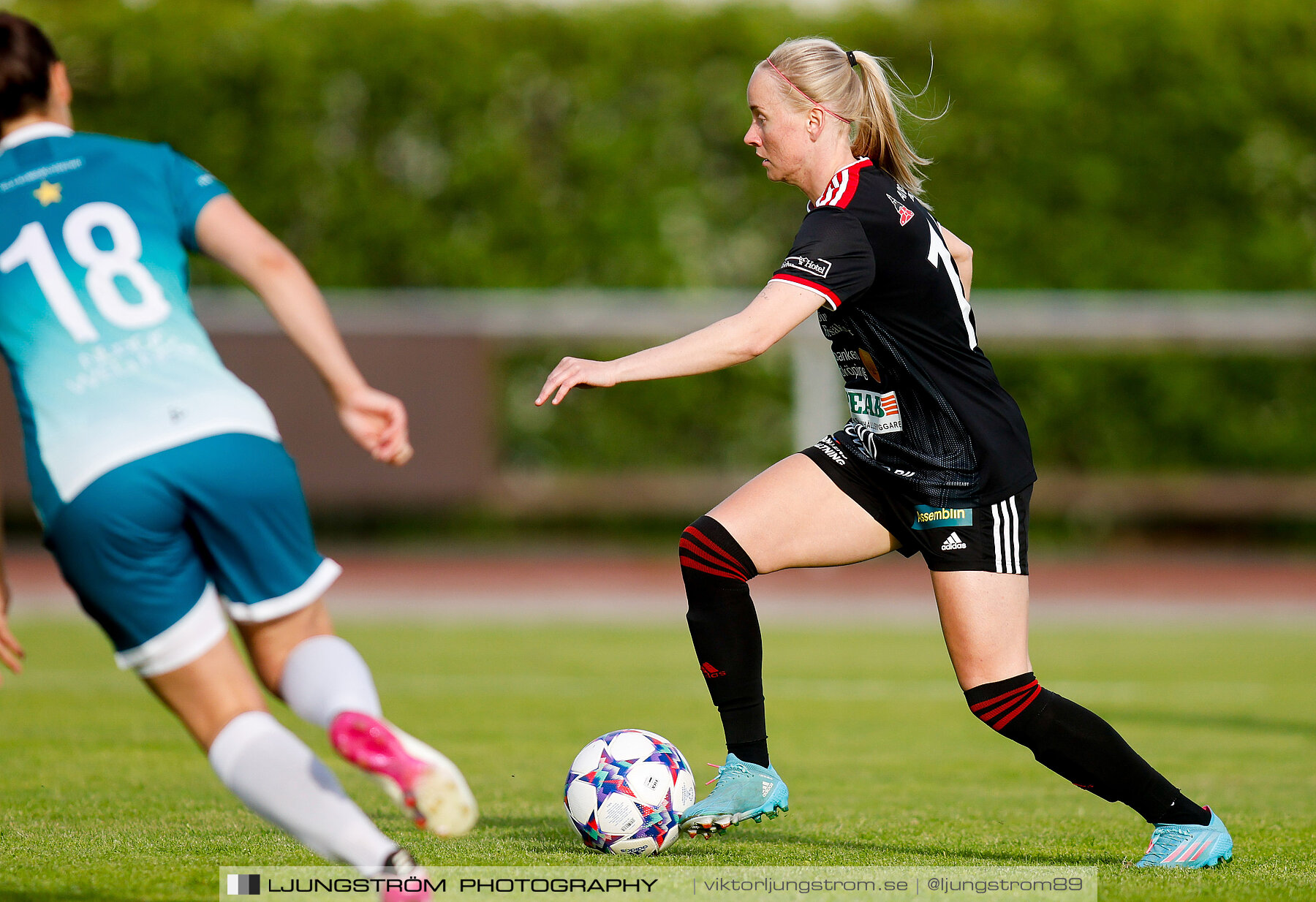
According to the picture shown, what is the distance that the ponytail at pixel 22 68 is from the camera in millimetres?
3018

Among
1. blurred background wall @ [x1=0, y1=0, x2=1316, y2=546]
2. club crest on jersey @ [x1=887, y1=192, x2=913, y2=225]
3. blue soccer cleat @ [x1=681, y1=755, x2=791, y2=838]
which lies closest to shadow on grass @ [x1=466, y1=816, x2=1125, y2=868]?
blue soccer cleat @ [x1=681, y1=755, x2=791, y2=838]

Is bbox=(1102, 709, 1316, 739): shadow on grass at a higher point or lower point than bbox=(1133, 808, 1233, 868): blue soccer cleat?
lower

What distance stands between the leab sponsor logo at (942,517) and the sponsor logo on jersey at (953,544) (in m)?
0.03

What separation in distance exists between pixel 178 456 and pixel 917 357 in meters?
2.21

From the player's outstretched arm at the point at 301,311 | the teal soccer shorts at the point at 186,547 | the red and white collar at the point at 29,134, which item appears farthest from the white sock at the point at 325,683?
the red and white collar at the point at 29,134

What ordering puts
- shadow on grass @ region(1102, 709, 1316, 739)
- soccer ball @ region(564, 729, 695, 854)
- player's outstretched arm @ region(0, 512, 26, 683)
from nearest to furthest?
player's outstretched arm @ region(0, 512, 26, 683) → soccer ball @ region(564, 729, 695, 854) → shadow on grass @ region(1102, 709, 1316, 739)

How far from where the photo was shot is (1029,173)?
18.0 m

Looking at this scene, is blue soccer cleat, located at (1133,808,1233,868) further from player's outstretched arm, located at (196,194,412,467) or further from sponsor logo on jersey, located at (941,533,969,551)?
player's outstretched arm, located at (196,194,412,467)

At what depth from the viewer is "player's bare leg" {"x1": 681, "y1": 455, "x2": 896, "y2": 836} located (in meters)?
4.36

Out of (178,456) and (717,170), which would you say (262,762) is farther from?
(717,170)

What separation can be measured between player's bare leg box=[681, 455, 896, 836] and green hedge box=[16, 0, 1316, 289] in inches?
541

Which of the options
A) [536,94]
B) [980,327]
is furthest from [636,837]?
[536,94]

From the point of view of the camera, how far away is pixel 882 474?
4359 mm

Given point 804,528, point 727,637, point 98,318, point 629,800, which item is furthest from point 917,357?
point 98,318
